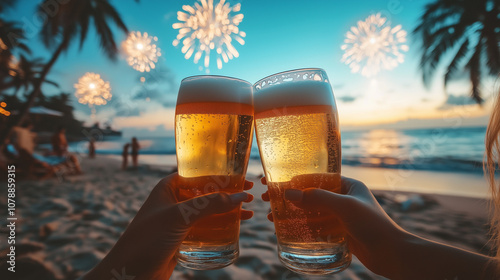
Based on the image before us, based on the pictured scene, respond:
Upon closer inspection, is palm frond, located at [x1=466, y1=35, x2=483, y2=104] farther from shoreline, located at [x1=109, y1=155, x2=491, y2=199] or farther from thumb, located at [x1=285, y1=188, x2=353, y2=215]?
thumb, located at [x1=285, y1=188, x2=353, y2=215]

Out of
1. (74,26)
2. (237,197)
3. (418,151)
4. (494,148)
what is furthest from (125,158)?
(418,151)

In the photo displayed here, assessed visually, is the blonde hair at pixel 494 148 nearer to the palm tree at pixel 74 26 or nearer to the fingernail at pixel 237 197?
the fingernail at pixel 237 197

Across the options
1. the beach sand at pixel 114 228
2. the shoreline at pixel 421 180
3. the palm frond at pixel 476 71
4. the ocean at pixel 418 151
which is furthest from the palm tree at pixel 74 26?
the palm frond at pixel 476 71

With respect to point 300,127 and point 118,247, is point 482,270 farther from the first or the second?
point 118,247

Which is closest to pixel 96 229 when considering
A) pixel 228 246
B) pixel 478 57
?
pixel 228 246

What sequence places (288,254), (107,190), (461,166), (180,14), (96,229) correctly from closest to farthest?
(288,254) → (96,229) → (107,190) → (180,14) → (461,166)

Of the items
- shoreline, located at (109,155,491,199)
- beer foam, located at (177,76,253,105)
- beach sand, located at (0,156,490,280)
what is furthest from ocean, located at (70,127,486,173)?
beer foam, located at (177,76,253,105)
